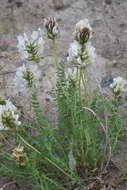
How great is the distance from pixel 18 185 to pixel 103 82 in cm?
99

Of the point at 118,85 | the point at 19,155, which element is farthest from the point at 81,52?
the point at 19,155

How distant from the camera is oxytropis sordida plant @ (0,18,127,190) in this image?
2168 millimetres

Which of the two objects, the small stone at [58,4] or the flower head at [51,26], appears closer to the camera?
the flower head at [51,26]

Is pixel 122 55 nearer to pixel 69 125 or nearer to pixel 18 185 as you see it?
pixel 69 125

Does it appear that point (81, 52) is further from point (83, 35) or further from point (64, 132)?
point (64, 132)

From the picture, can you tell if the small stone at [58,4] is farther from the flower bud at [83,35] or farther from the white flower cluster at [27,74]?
the flower bud at [83,35]

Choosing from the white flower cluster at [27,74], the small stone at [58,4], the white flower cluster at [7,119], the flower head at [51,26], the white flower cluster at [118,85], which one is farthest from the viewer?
the small stone at [58,4]

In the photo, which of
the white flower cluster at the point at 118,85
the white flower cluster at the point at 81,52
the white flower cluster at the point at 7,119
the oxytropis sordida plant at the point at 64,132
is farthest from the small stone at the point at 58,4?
the white flower cluster at the point at 7,119

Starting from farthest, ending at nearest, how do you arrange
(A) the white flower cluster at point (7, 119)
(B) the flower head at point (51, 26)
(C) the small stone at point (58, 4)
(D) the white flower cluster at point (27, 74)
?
(C) the small stone at point (58, 4) < (D) the white flower cluster at point (27, 74) < (B) the flower head at point (51, 26) < (A) the white flower cluster at point (7, 119)

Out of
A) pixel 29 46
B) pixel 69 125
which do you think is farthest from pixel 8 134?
pixel 29 46

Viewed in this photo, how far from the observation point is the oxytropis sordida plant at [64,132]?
2168mm

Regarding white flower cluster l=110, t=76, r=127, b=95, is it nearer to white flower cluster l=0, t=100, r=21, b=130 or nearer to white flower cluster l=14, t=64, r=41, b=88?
white flower cluster l=14, t=64, r=41, b=88

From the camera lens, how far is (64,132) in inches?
97.7

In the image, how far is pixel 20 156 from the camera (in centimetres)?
204
